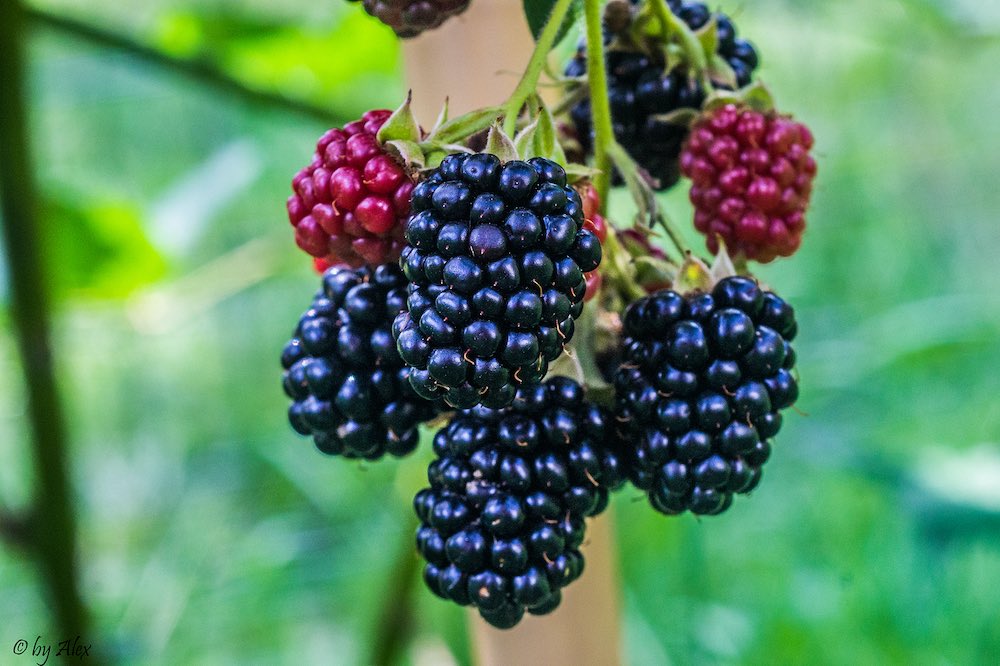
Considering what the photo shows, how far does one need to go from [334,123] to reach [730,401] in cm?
95

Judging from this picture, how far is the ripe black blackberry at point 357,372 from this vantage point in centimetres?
77

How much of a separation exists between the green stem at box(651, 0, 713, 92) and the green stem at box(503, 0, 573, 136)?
16cm

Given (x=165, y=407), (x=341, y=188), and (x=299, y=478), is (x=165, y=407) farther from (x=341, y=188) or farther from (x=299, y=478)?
(x=341, y=188)

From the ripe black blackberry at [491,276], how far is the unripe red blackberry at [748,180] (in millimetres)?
300

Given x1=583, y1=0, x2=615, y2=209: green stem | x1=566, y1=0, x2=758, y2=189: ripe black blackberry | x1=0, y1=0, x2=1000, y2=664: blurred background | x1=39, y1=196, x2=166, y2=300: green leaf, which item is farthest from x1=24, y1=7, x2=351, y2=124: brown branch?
x1=583, y1=0, x2=615, y2=209: green stem

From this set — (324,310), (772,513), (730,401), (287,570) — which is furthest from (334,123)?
(772,513)

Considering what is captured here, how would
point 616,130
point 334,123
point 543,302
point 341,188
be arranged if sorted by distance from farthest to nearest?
point 334,123
point 616,130
point 341,188
point 543,302

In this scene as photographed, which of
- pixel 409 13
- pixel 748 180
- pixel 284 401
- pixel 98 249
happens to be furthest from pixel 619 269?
pixel 284 401

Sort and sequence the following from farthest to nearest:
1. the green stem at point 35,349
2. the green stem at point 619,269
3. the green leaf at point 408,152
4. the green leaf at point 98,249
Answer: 1. the green leaf at point 98,249
2. the green stem at point 35,349
3. the green stem at point 619,269
4. the green leaf at point 408,152

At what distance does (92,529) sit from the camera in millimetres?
2941

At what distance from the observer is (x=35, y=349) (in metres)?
1.36

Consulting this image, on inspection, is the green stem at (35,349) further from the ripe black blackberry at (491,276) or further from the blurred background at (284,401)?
the ripe black blackberry at (491,276)

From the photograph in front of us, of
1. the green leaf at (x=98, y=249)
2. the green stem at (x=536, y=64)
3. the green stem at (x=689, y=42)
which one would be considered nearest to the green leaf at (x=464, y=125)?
the green stem at (x=536, y=64)

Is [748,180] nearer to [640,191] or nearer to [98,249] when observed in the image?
[640,191]
